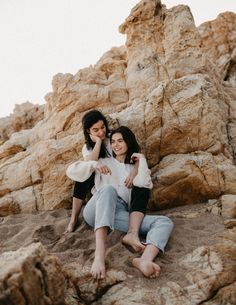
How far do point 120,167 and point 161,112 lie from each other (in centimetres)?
162

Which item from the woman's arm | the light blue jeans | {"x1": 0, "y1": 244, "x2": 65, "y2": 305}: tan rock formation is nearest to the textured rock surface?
{"x1": 0, "y1": 244, "x2": 65, "y2": 305}: tan rock formation

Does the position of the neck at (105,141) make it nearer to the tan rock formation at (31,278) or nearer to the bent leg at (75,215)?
the bent leg at (75,215)

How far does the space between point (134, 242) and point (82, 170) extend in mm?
1551

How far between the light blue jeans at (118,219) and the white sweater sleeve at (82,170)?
20.5 inches

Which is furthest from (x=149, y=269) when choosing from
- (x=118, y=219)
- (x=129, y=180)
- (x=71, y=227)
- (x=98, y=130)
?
(x=98, y=130)

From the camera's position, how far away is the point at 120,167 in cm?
550

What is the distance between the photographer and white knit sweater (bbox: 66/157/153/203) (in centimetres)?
502

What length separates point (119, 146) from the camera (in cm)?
554

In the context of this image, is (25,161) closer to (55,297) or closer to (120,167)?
(120,167)

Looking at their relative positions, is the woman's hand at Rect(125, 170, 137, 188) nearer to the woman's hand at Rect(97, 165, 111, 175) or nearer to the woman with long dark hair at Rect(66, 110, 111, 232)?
the woman's hand at Rect(97, 165, 111, 175)

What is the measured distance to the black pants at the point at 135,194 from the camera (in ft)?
15.5

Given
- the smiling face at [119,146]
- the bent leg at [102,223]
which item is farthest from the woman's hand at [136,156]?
the bent leg at [102,223]

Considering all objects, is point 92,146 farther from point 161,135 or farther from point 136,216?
point 136,216

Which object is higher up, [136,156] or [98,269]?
[136,156]
